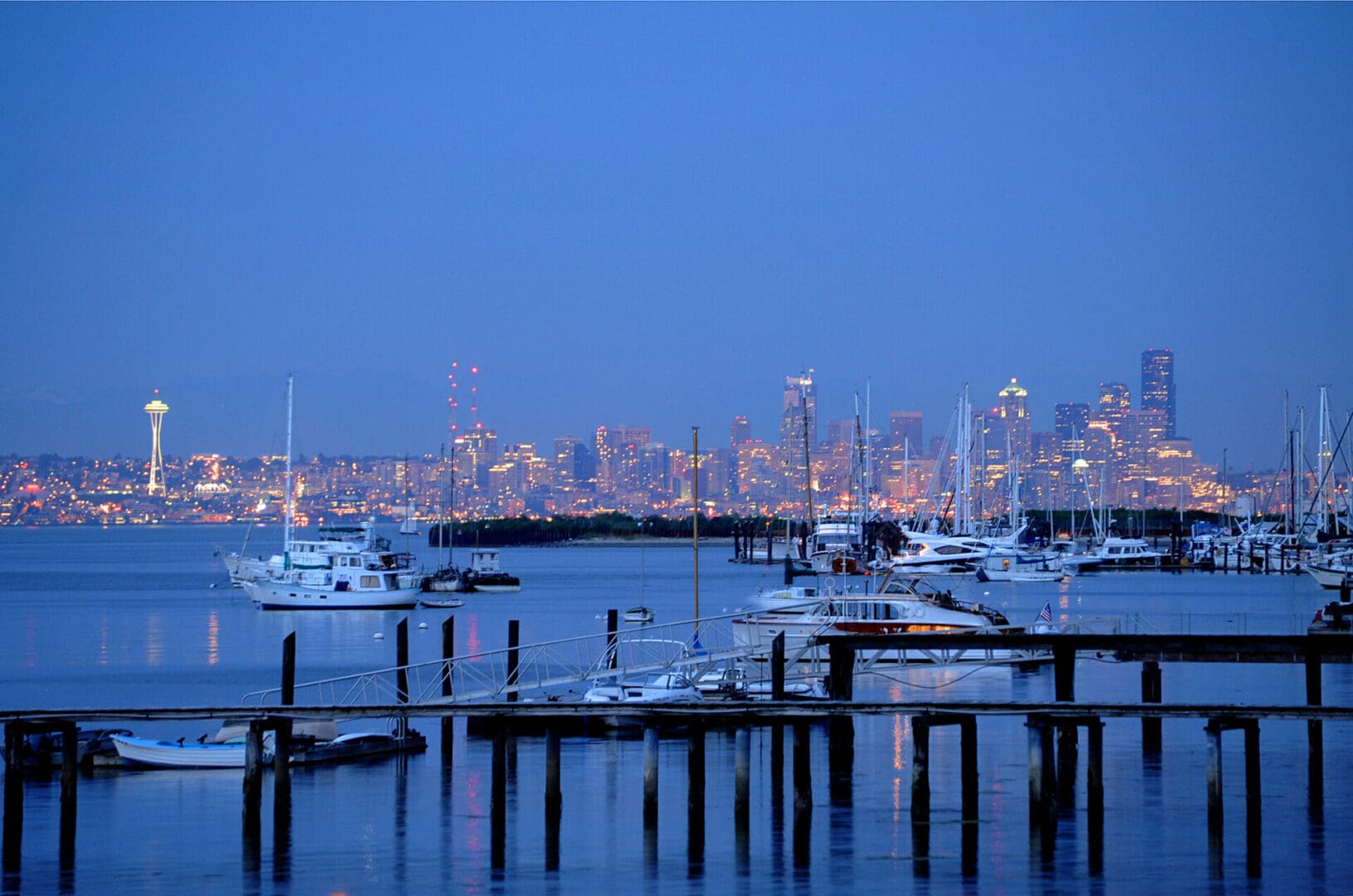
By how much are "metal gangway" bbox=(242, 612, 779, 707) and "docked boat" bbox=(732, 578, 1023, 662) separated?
1.28 meters

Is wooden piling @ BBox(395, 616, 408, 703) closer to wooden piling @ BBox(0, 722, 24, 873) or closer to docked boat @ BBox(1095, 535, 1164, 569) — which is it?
wooden piling @ BBox(0, 722, 24, 873)

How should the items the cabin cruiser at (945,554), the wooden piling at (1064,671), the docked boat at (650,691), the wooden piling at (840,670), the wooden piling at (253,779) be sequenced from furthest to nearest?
the cabin cruiser at (945,554) → the docked boat at (650,691) → the wooden piling at (840,670) → the wooden piling at (1064,671) → the wooden piling at (253,779)

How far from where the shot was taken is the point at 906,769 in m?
30.8

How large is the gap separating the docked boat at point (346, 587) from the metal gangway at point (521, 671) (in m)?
22.1

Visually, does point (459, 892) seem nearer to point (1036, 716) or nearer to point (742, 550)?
point (1036, 716)

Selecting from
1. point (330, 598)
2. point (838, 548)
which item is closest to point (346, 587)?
point (330, 598)

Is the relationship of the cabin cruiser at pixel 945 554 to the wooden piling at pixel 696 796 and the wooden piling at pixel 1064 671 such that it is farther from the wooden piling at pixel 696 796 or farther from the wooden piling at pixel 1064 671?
the wooden piling at pixel 696 796

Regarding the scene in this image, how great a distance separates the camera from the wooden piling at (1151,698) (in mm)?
30655

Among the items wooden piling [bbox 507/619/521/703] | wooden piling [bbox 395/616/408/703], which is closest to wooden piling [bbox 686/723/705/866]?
wooden piling [bbox 507/619/521/703]

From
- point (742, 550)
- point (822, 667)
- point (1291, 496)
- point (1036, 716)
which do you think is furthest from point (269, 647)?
point (742, 550)

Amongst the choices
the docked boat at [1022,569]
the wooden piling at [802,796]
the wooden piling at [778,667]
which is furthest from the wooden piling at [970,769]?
the docked boat at [1022,569]

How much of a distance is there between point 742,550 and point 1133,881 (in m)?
138

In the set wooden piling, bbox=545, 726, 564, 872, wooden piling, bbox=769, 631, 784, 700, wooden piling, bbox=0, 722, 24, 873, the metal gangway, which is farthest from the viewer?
the metal gangway

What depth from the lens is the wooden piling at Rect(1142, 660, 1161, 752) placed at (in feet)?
101
